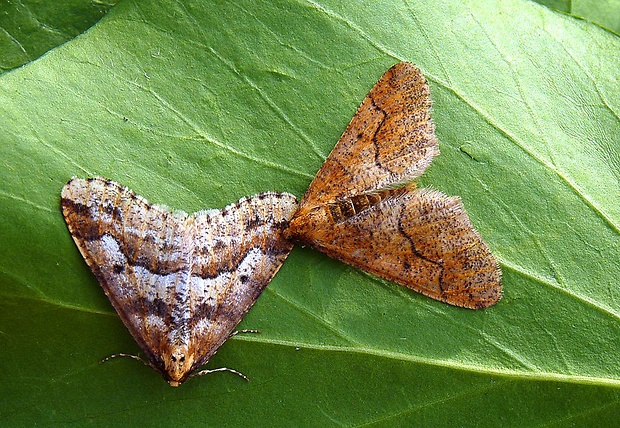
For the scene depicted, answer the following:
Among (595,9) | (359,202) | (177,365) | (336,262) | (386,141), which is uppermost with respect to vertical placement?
(595,9)

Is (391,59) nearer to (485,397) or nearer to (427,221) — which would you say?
(427,221)

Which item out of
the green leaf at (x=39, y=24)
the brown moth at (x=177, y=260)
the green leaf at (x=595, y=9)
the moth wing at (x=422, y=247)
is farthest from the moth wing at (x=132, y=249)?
the green leaf at (x=595, y=9)

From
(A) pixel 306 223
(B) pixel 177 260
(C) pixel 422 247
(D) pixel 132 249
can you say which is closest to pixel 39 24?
(D) pixel 132 249

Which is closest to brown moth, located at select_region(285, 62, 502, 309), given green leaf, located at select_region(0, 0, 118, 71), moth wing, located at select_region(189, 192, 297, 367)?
moth wing, located at select_region(189, 192, 297, 367)

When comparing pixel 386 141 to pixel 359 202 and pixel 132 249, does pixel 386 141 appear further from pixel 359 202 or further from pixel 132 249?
pixel 132 249

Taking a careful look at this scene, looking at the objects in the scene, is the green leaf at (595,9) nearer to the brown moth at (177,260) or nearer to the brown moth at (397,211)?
the brown moth at (397,211)

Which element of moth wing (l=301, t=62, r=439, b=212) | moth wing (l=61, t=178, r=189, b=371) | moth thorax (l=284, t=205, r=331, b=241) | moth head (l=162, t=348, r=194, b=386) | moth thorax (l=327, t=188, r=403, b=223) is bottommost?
moth head (l=162, t=348, r=194, b=386)

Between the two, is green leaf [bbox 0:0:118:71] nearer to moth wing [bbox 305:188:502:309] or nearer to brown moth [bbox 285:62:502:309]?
brown moth [bbox 285:62:502:309]
